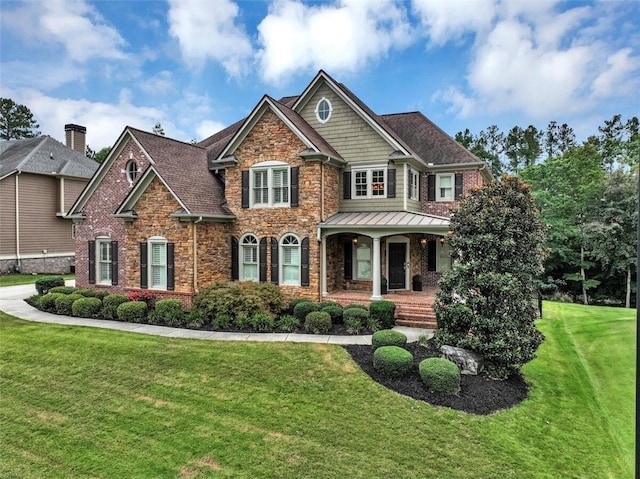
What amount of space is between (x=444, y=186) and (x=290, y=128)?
784cm

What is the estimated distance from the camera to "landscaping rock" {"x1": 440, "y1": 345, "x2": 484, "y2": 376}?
8.95 meters

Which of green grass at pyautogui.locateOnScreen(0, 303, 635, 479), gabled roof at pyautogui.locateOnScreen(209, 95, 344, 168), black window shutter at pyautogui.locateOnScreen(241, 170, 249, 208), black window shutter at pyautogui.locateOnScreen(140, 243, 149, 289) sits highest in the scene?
gabled roof at pyautogui.locateOnScreen(209, 95, 344, 168)

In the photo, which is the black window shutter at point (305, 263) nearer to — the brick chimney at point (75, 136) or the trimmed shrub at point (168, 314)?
the trimmed shrub at point (168, 314)

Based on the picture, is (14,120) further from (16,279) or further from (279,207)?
(279,207)

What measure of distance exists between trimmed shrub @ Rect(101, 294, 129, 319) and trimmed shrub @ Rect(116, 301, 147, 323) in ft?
1.80

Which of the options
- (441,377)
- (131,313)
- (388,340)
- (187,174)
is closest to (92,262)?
(131,313)

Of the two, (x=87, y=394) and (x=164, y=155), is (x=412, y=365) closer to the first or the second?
(x=87, y=394)

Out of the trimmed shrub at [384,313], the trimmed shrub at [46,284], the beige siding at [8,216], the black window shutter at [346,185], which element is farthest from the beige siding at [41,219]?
the trimmed shrub at [384,313]

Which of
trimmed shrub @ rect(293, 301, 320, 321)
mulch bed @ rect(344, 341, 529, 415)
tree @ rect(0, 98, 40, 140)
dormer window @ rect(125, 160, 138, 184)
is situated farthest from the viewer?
tree @ rect(0, 98, 40, 140)

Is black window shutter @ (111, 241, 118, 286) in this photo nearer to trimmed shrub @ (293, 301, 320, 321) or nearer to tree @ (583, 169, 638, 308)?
trimmed shrub @ (293, 301, 320, 321)

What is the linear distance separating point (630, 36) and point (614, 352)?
12.1m

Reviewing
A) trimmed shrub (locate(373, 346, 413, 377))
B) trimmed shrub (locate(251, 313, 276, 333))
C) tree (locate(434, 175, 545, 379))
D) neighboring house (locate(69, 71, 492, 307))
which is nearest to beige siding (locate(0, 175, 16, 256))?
neighboring house (locate(69, 71, 492, 307))

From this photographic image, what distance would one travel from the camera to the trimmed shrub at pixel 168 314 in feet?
42.7

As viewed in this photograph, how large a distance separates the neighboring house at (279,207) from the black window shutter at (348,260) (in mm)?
44
